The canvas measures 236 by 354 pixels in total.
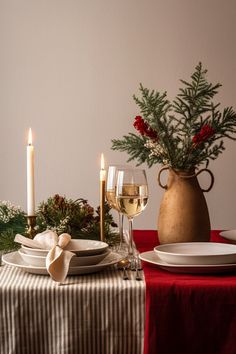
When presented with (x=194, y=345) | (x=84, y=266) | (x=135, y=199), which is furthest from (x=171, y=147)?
(x=194, y=345)

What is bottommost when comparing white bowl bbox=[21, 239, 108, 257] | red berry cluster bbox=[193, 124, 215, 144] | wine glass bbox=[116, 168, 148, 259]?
white bowl bbox=[21, 239, 108, 257]

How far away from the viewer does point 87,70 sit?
11.2 ft

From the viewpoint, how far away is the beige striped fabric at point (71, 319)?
101cm

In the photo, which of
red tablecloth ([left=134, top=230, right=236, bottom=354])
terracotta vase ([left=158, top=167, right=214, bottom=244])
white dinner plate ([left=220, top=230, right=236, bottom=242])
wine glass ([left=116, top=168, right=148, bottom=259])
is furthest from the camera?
white dinner plate ([left=220, top=230, right=236, bottom=242])

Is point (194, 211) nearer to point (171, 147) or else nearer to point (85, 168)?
point (171, 147)

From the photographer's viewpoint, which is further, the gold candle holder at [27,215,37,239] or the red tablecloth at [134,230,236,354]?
the gold candle holder at [27,215,37,239]

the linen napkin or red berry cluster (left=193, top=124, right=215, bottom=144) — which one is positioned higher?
red berry cluster (left=193, top=124, right=215, bottom=144)

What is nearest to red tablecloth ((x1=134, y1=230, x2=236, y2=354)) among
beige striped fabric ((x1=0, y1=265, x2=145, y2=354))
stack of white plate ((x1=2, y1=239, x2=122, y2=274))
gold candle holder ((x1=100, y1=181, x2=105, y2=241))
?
beige striped fabric ((x1=0, y1=265, x2=145, y2=354))

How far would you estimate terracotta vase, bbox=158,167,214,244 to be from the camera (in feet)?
4.65

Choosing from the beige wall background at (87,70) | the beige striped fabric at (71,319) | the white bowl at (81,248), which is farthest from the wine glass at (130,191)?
the beige wall background at (87,70)

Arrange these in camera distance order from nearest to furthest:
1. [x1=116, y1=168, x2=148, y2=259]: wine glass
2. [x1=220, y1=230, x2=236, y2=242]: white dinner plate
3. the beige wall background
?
[x1=116, y1=168, x2=148, y2=259]: wine glass → [x1=220, y1=230, x2=236, y2=242]: white dinner plate → the beige wall background

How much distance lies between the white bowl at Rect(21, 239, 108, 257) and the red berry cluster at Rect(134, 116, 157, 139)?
339mm

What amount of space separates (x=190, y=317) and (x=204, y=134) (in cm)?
51

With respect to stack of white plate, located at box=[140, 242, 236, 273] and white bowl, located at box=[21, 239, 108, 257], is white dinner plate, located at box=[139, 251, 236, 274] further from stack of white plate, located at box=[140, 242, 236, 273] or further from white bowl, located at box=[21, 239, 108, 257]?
white bowl, located at box=[21, 239, 108, 257]
